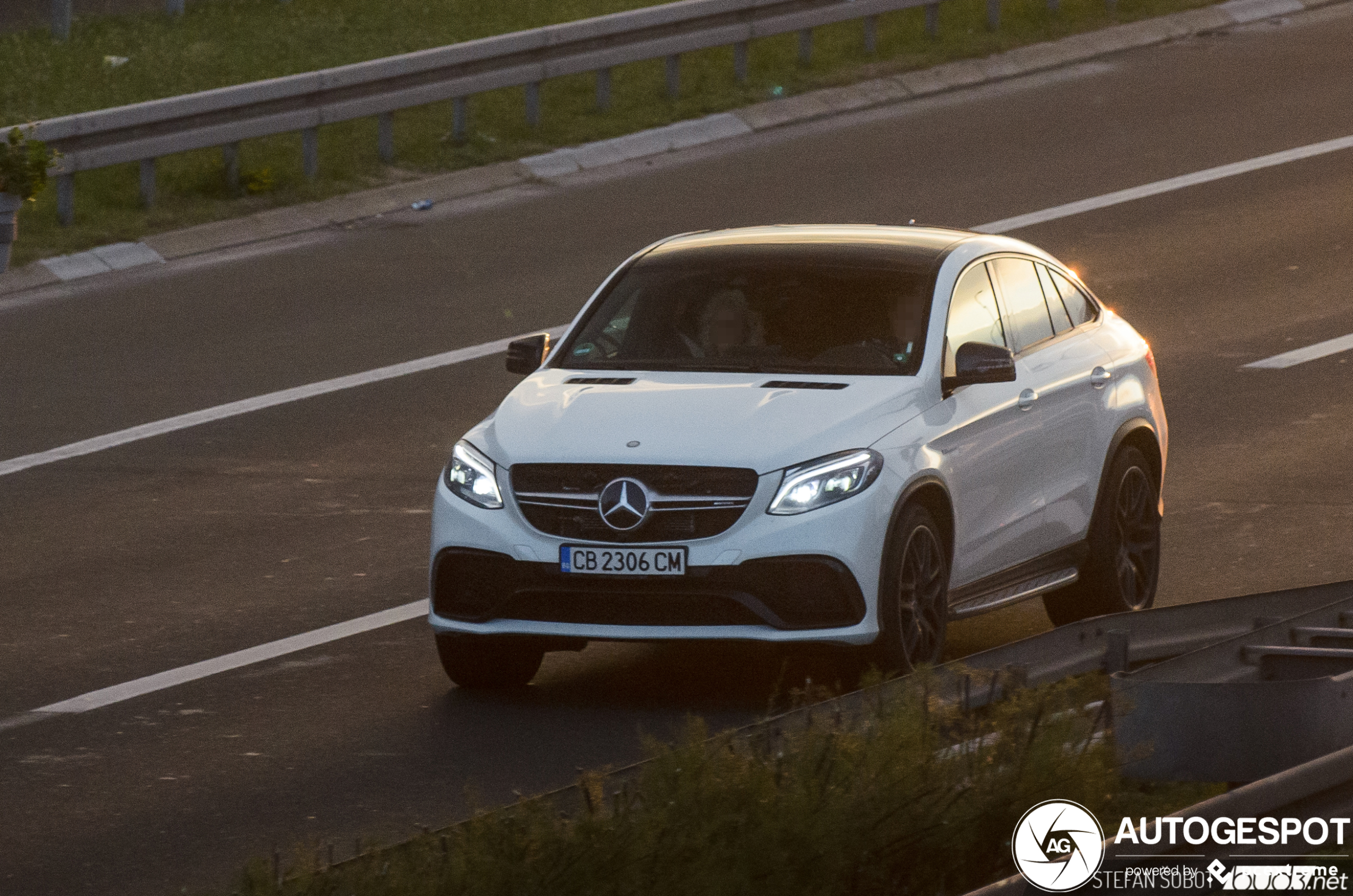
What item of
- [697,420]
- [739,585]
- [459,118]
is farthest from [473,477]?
[459,118]

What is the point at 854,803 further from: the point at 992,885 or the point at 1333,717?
the point at 1333,717

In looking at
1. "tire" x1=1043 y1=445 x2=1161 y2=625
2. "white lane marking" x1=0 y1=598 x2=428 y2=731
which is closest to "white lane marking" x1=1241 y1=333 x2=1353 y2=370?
"tire" x1=1043 y1=445 x2=1161 y2=625

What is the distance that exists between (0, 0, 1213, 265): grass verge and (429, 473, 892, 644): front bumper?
9.67 meters

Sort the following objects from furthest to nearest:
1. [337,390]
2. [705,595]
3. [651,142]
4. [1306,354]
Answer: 1. [651,142]
2. [1306,354]
3. [337,390]
4. [705,595]

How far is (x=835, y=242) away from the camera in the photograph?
10633 millimetres

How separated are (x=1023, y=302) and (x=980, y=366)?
108 cm

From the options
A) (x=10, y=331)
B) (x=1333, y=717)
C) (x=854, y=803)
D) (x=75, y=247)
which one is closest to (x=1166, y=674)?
(x=1333, y=717)

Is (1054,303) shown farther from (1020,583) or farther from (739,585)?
(739,585)

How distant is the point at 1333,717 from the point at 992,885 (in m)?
2.03

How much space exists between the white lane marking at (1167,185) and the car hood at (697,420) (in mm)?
9443

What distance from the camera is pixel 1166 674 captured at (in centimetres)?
802

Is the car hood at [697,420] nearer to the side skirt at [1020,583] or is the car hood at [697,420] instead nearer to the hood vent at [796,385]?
the hood vent at [796,385]

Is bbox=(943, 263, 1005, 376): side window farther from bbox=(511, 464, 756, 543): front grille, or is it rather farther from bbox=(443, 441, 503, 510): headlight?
bbox=(443, 441, 503, 510): headlight

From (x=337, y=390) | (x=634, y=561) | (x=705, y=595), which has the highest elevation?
(x=634, y=561)
